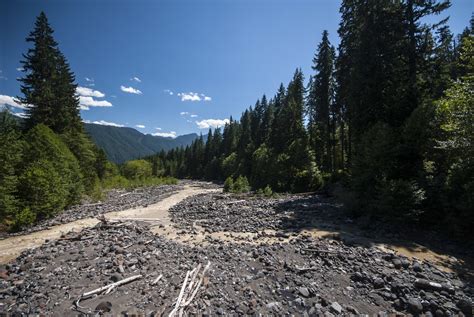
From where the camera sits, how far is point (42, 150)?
1700 cm

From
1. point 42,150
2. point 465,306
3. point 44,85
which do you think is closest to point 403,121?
point 465,306

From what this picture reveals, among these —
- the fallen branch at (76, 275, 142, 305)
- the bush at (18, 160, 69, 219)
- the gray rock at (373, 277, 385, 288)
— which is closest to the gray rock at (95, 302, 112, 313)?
the fallen branch at (76, 275, 142, 305)

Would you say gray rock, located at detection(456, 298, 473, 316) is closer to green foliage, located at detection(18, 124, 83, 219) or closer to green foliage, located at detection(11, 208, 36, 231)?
green foliage, located at detection(11, 208, 36, 231)

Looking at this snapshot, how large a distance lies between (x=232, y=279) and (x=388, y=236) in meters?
8.19

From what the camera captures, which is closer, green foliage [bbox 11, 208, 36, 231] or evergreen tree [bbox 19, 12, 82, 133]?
green foliage [bbox 11, 208, 36, 231]

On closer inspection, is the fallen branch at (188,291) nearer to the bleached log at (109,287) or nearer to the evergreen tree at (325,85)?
the bleached log at (109,287)

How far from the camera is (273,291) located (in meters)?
6.69

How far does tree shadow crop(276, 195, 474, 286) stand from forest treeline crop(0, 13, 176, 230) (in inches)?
612

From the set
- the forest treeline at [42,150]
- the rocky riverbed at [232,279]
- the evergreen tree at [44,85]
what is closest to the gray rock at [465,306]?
the rocky riverbed at [232,279]

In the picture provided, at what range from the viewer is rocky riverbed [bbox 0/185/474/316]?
232 inches

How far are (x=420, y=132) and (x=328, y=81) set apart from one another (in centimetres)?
2170

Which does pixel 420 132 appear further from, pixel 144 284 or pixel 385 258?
pixel 144 284

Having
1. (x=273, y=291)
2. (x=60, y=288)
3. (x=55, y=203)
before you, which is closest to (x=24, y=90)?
(x=55, y=203)

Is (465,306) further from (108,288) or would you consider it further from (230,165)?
(230,165)
